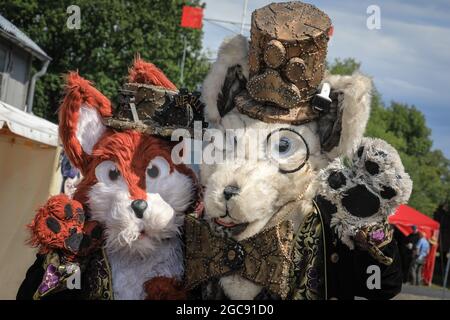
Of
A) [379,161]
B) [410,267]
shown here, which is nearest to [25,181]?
[379,161]

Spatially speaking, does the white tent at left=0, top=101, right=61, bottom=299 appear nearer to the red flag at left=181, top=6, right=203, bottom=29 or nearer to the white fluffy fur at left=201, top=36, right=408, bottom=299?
the white fluffy fur at left=201, top=36, right=408, bottom=299

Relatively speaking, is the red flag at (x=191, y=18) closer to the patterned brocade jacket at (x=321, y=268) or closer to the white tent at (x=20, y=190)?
the white tent at (x=20, y=190)

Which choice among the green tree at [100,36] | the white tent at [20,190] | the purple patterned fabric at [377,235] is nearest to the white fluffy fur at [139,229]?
the purple patterned fabric at [377,235]

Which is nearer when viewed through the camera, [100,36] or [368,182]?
[368,182]

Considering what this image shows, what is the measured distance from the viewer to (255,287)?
2865 mm

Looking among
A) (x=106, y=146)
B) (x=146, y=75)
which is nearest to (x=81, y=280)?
(x=106, y=146)

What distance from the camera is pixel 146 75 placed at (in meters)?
3.45

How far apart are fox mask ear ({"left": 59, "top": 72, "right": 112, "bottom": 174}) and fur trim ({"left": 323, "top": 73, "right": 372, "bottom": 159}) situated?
124 centimetres

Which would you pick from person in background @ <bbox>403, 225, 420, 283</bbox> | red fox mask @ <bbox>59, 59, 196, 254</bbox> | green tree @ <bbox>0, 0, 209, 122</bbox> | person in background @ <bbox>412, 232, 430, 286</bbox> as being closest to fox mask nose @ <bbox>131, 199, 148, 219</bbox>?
red fox mask @ <bbox>59, 59, 196, 254</bbox>

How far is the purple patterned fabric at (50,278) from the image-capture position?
10.4 feet

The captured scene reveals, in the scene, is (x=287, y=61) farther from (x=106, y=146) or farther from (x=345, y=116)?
(x=106, y=146)

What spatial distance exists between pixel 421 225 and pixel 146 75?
11661 millimetres
